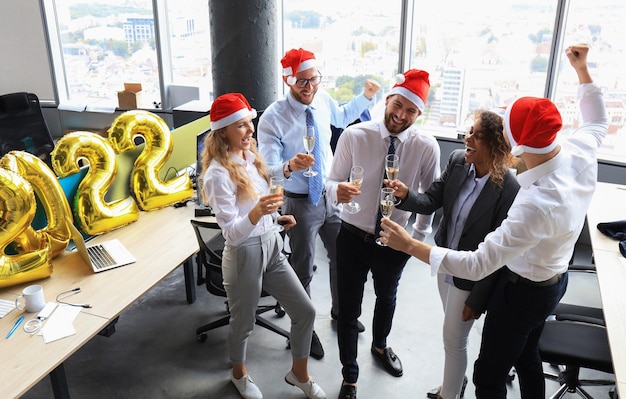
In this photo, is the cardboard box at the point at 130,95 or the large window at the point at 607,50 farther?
the cardboard box at the point at 130,95

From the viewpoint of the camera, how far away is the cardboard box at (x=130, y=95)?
21.4 feet

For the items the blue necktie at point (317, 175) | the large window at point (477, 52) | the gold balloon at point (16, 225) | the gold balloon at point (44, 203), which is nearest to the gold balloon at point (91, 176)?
the gold balloon at point (44, 203)

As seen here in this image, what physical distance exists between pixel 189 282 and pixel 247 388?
Answer: 1.20 m

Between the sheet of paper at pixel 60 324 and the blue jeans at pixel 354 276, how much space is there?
52.3 inches

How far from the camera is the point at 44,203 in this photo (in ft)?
9.64

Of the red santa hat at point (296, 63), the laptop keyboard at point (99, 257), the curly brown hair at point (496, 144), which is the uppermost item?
the red santa hat at point (296, 63)

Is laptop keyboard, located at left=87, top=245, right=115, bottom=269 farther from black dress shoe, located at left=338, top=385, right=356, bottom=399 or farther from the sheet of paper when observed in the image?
black dress shoe, located at left=338, top=385, right=356, bottom=399

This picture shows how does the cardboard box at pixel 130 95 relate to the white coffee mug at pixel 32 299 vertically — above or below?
above

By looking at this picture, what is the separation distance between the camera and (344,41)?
5703 mm

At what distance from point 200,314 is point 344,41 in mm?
3449

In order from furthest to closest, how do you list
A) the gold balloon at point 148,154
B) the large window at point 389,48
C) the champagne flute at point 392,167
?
the large window at point 389,48 < the gold balloon at point 148,154 < the champagne flute at point 392,167

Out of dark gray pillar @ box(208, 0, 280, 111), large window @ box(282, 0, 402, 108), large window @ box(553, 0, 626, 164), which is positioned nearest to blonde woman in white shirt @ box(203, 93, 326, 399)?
dark gray pillar @ box(208, 0, 280, 111)

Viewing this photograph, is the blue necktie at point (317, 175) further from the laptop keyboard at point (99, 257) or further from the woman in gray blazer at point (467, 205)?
the laptop keyboard at point (99, 257)

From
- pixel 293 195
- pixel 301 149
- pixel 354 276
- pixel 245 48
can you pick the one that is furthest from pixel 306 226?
pixel 245 48
